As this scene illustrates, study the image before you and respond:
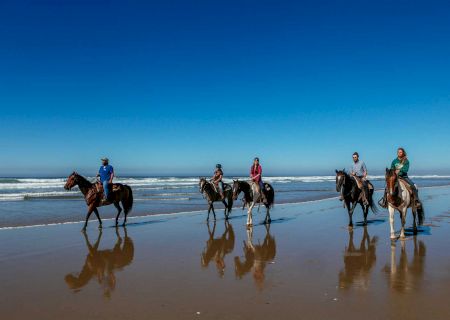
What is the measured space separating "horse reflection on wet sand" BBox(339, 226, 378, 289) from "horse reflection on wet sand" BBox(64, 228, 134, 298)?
3.62 meters

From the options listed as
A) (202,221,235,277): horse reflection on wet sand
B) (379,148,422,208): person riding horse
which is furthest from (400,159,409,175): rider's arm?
(202,221,235,277): horse reflection on wet sand

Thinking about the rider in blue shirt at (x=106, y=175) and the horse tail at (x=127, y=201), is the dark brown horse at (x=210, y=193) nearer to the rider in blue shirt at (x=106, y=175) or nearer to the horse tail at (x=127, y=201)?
the horse tail at (x=127, y=201)

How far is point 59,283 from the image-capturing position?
616cm

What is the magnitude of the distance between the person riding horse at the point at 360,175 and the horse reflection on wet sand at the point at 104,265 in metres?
7.17

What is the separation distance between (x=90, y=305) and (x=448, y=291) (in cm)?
488

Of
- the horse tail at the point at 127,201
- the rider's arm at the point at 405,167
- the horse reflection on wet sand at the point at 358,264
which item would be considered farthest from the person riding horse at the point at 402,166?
the horse tail at the point at 127,201

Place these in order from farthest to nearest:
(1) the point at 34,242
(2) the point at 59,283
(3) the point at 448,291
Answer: (1) the point at 34,242 < (2) the point at 59,283 < (3) the point at 448,291

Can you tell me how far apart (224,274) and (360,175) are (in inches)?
293

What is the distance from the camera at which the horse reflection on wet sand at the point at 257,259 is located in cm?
656

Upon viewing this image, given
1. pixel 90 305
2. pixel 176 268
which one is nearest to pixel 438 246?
pixel 176 268

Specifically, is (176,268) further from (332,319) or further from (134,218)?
(134,218)

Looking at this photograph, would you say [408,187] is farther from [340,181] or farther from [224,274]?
[224,274]

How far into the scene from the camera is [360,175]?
1249cm

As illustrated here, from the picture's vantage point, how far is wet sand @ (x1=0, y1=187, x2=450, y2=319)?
4.87 metres
